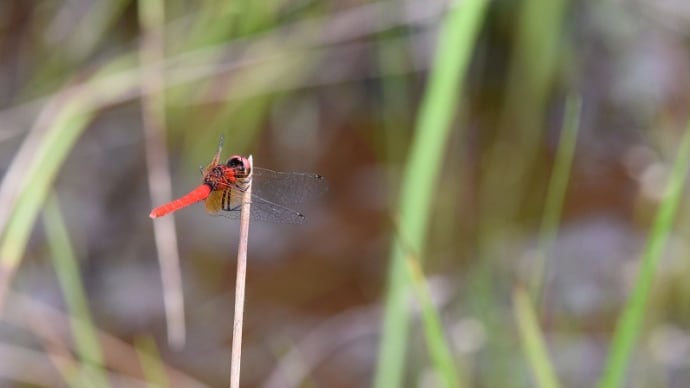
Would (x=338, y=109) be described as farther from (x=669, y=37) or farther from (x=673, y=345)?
(x=673, y=345)

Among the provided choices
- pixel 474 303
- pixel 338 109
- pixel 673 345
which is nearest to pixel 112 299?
pixel 338 109

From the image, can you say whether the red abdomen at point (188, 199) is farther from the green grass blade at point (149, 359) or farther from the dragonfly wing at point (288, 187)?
the green grass blade at point (149, 359)

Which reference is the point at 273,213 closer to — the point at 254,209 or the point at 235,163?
the point at 254,209

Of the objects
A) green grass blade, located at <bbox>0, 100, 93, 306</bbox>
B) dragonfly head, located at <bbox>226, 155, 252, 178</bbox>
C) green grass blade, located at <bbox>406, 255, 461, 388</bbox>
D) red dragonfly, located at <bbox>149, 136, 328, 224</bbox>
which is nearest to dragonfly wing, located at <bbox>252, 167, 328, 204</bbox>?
red dragonfly, located at <bbox>149, 136, 328, 224</bbox>

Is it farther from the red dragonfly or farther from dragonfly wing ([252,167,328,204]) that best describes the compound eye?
dragonfly wing ([252,167,328,204])

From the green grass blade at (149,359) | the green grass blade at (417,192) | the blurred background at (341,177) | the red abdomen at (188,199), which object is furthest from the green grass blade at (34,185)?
the green grass blade at (417,192)
